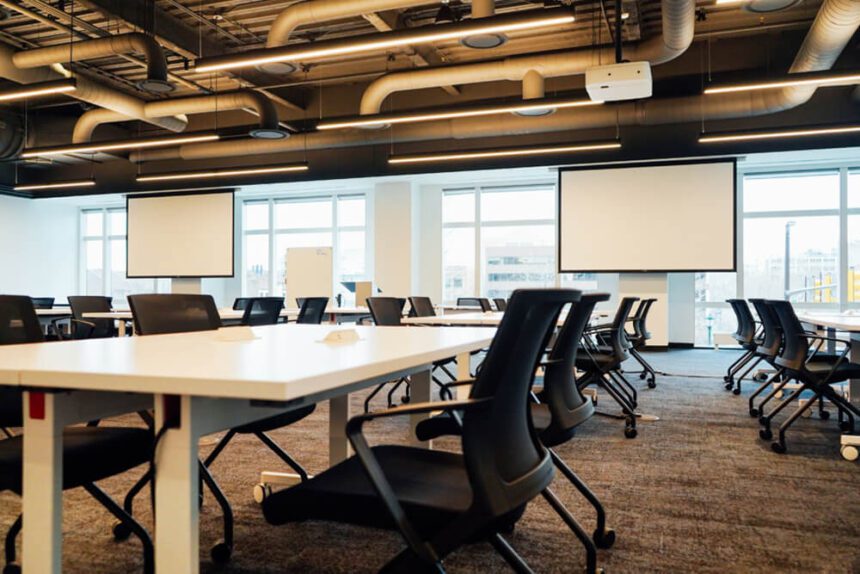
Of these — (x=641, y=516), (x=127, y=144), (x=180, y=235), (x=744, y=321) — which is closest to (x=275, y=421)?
(x=641, y=516)

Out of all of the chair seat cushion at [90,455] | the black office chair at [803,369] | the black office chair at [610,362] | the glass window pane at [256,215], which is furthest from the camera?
the glass window pane at [256,215]

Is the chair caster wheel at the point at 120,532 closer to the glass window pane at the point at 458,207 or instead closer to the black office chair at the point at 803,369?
the black office chair at the point at 803,369

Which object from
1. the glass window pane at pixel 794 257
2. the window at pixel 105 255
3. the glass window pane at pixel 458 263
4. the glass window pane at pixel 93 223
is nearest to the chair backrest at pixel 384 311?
the glass window pane at pixel 458 263

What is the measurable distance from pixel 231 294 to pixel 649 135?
899 cm

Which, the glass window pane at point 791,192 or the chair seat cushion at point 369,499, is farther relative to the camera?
the glass window pane at point 791,192

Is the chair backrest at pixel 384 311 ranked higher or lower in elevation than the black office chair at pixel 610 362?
higher

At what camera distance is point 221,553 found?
2.07m

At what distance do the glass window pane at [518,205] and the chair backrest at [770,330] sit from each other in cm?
688

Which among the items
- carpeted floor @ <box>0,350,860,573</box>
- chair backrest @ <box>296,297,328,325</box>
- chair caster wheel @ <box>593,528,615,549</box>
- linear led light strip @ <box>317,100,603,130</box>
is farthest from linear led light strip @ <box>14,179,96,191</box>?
chair caster wheel @ <box>593,528,615,549</box>

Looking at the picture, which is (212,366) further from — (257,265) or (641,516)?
(257,265)

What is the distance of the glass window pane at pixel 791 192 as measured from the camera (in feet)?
32.8

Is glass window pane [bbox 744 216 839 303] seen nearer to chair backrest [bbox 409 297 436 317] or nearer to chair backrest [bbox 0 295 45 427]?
chair backrest [bbox 409 297 436 317]

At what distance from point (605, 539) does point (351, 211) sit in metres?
10.9

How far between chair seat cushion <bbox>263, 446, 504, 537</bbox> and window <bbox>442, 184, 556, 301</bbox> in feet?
33.2
